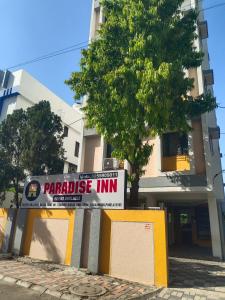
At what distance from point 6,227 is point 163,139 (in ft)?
34.9

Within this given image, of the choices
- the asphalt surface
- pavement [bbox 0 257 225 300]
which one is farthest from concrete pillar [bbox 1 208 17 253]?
the asphalt surface

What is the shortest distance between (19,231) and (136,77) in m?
9.29

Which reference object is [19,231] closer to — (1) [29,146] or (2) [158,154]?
(1) [29,146]

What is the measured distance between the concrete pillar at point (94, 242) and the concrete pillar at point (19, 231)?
4.22 metres

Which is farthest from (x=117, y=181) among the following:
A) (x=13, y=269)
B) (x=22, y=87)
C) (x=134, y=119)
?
(x=22, y=87)

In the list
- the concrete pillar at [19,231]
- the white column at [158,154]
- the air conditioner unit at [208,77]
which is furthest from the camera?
the air conditioner unit at [208,77]

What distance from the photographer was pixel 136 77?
30.8 feet

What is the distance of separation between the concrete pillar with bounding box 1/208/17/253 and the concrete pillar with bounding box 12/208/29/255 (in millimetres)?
357

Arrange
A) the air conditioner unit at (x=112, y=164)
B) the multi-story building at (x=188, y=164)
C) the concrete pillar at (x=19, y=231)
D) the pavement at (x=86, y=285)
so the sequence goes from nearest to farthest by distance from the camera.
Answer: the pavement at (x=86, y=285) < the concrete pillar at (x=19, y=231) < the multi-story building at (x=188, y=164) < the air conditioner unit at (x=112, y=164)

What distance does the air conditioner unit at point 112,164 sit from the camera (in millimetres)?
15617

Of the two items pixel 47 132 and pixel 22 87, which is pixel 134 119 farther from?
pixel 22 87

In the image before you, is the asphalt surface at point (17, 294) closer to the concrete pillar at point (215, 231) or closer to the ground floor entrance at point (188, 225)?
the concrete pillar at point (215, 231)

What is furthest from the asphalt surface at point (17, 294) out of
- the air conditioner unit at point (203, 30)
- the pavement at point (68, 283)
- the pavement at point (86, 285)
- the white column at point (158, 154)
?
the air conditioner unit at point (203, 30)

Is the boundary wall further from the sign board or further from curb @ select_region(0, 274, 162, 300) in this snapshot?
curb @ select_region(0, 274, 162, 300)
